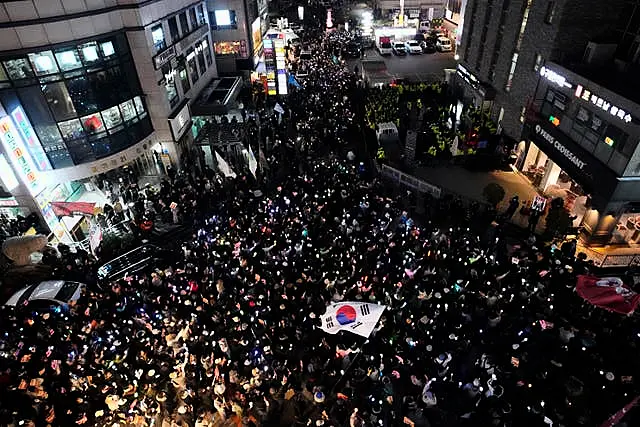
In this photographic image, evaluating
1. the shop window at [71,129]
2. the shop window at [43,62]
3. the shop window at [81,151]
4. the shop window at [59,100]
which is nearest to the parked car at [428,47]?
the shop window at [81,151]

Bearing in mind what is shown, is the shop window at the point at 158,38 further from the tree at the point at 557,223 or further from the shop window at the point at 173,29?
the tree at the point at 557,223

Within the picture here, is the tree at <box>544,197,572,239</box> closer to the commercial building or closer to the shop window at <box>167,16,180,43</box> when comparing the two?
the shop window at <box>167,16,180,43</box>

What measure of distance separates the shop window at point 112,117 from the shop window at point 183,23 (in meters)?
9.77

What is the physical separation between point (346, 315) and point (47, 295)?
12246mm

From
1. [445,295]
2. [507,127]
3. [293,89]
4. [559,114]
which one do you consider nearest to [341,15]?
[293,89]

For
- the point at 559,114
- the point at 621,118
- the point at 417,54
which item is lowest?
the point at 417,54

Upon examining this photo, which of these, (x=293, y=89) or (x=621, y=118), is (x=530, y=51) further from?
(x=293, y=89)

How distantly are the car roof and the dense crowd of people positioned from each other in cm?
52

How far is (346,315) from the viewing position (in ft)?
40.2

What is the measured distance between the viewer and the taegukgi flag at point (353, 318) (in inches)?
471

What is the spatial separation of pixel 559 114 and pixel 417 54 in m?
35.6

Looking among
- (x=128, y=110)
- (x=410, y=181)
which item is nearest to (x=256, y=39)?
(x=128, y=110)

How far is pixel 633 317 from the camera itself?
44.1 feet

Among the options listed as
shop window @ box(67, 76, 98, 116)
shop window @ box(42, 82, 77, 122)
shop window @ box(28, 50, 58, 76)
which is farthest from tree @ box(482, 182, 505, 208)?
shop window @ box(28, 50, 58, 76)
